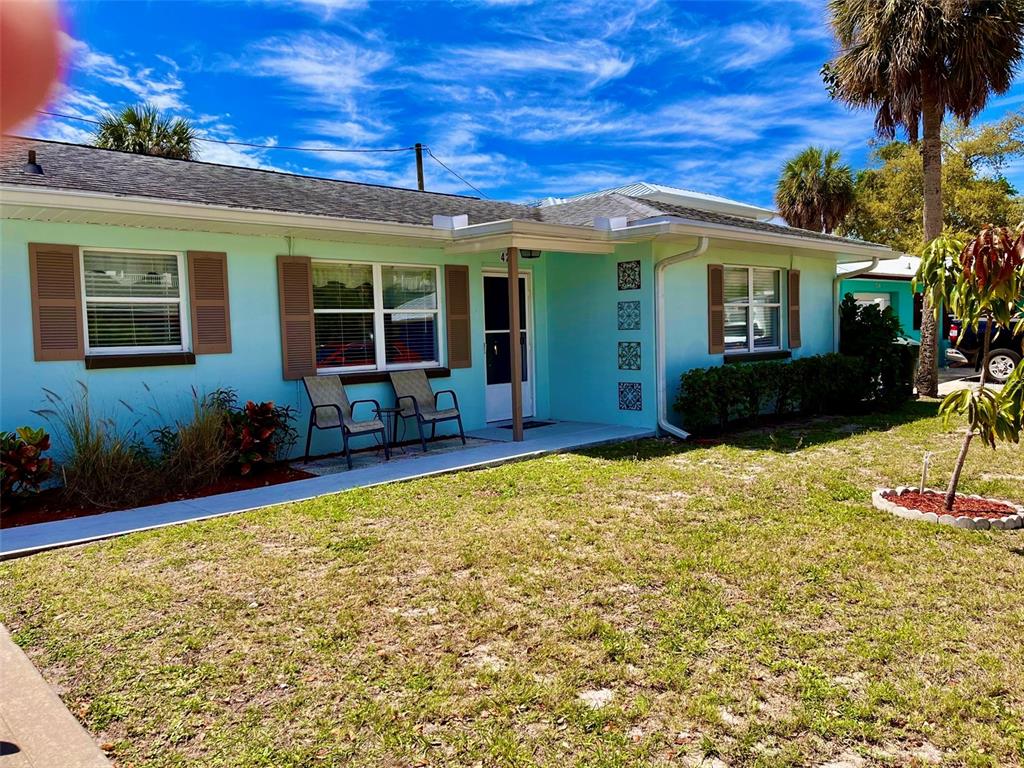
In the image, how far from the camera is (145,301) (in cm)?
727

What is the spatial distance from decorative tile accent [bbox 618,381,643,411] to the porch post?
1.83 metres

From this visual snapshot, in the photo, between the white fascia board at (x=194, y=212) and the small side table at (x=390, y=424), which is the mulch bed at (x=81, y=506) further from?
the white fascia board at (x=194, y=212)

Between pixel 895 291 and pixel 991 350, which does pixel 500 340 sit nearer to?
pixel 991 350

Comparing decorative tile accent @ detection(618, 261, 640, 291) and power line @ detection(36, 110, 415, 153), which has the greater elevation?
power line @ detection(36, 110, 415, 153)

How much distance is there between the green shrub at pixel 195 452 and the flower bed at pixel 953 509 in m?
5.89

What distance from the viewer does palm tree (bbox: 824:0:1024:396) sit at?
34.4 feet

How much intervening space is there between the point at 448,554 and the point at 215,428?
3.35 meters

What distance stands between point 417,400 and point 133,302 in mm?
3318

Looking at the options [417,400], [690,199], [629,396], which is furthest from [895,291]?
[417,400]

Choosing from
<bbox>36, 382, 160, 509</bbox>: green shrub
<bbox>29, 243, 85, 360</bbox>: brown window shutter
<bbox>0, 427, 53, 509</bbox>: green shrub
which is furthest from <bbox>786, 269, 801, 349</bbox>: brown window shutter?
<bbox>0, 427, 53, 509</bbox>: green shrub

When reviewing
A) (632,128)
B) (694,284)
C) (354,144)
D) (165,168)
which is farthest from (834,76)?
(354,144)

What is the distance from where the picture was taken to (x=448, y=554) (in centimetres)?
475

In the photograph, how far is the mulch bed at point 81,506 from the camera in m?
5.91

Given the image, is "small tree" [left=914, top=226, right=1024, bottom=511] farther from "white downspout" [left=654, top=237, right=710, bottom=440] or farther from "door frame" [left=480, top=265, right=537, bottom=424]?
"door frame" [left=480, top=265, right=537, bottom=424]
